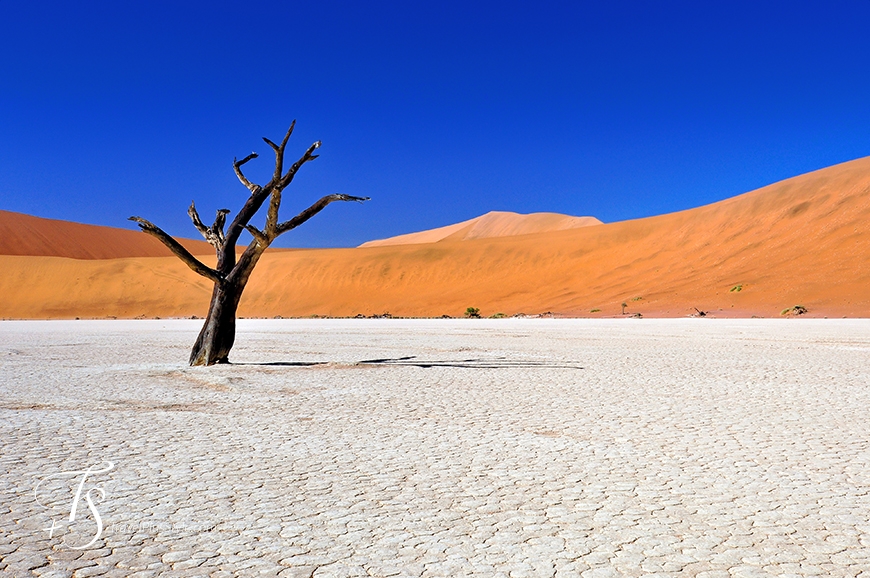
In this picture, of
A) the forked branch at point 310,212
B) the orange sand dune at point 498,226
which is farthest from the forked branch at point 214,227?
the orange sand dune at point 498,226

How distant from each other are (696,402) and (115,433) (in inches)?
238

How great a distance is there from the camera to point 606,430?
6.81 m

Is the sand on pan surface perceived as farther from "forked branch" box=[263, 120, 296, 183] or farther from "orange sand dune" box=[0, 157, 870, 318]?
"orange sand dune" box=[0, 157, 870, 318]

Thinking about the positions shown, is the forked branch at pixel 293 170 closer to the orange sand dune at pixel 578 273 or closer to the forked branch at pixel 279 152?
the forked branch at pixel 279 152

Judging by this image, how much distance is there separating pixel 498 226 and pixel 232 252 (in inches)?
5146

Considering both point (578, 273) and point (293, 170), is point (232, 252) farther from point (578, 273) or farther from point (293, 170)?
point (578, 273)

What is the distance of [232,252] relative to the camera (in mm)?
14250

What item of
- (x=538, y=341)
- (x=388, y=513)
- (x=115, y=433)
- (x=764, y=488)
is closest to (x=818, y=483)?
(x=764, y=488)

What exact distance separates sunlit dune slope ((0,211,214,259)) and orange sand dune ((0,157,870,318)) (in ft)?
122

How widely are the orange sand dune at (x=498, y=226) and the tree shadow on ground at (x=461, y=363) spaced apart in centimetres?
11110

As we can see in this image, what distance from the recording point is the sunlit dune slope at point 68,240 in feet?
370

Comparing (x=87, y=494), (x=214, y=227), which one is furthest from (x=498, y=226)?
(x=87, y=494)

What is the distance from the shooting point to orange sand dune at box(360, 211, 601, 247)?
13275 cm

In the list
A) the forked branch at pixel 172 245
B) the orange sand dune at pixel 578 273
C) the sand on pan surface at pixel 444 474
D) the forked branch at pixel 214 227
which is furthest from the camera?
the orange sand dune at pixel 578 273
